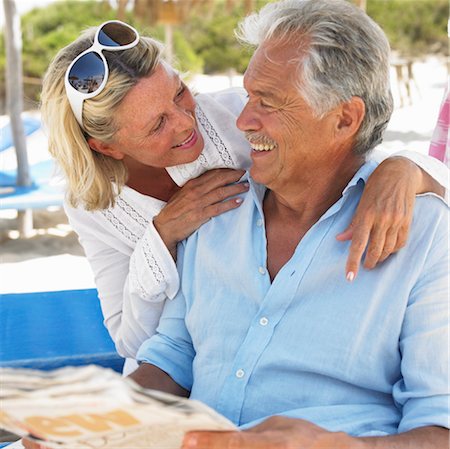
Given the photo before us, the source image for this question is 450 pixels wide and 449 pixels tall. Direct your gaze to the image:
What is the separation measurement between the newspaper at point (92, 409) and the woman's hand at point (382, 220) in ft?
1.83

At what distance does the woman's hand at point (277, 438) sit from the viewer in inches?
57.4

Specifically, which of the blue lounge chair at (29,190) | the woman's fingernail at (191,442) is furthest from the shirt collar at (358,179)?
the blue lounge chair at (29,190)

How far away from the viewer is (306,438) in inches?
62.4

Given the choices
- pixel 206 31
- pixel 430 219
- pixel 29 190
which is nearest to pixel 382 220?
pixel 430 219

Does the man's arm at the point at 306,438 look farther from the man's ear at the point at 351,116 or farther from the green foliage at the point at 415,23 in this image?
the green foliage at the point at 415,23

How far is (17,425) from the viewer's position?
4.60 ft

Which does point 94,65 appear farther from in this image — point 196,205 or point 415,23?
point 415,23

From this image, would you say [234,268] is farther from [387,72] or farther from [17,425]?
[17,425]

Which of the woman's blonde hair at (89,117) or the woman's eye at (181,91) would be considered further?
the woman's eye at (181,91)

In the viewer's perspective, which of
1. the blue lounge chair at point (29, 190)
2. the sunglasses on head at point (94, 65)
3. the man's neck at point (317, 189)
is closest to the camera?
the man's neck at point (317, 189)

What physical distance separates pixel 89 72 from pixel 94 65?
0.08 feet

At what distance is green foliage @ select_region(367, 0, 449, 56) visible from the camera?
19.0 m

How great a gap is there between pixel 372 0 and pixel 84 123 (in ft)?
58.4

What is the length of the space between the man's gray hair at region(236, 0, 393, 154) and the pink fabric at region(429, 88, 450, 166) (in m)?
0.60
